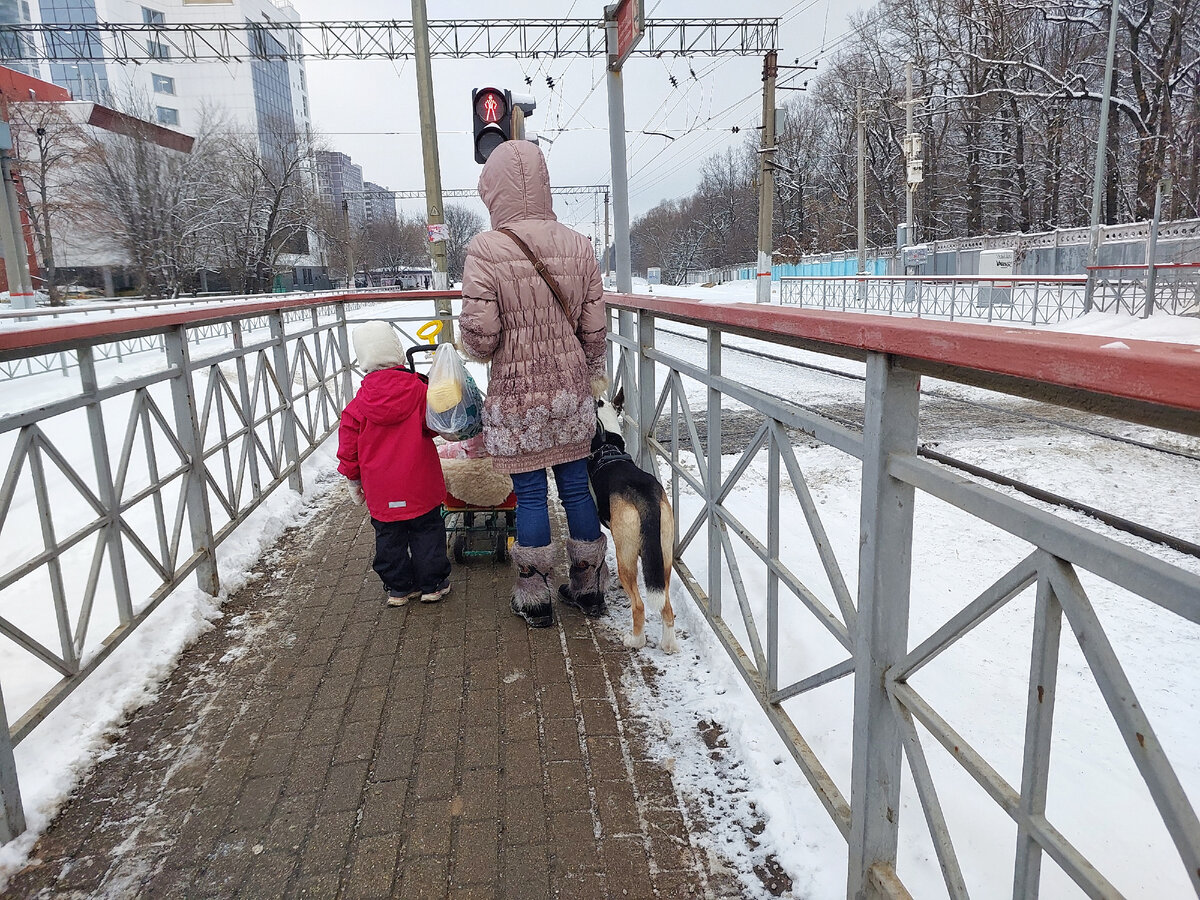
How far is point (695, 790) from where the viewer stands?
2.51 meters

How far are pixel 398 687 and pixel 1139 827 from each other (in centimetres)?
260

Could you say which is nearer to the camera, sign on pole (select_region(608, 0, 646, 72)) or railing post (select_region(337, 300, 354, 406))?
sign on pole (select_region(608, 0, 646, 72))

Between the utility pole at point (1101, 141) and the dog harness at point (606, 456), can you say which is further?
the utility pole at point (1101, 141)

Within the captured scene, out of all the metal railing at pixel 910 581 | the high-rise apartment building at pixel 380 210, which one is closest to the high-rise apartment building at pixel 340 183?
the high-rise apartment building at pixel 380 210

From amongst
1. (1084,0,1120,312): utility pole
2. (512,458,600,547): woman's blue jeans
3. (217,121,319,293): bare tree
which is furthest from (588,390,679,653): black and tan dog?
(217,121,319,293): bare tree

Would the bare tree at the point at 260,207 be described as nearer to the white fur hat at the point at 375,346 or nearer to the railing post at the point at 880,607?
the white fur hat at the point at 375,346

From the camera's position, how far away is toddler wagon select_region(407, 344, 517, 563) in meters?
4.29

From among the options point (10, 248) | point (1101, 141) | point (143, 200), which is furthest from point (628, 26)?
point (143, 200)

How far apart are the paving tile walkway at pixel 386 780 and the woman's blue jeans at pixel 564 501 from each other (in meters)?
0.45

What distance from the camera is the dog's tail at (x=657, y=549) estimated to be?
10.8ft

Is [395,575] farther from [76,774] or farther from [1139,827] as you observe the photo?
[1139,827]

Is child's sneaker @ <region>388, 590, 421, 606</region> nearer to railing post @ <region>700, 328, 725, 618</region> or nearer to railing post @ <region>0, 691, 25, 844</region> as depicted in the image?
railing post @ <region>700, 328, 725, 618</region>

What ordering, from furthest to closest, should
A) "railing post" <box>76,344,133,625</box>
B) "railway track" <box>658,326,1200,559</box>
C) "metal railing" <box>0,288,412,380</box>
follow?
1. "railway track" <box>658,326,1200,559</box>
2. "metal railing" <box>0,288,412,380</box>
3. "railing post" <box>76,344,133,625</box>

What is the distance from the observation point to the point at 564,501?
375cm
